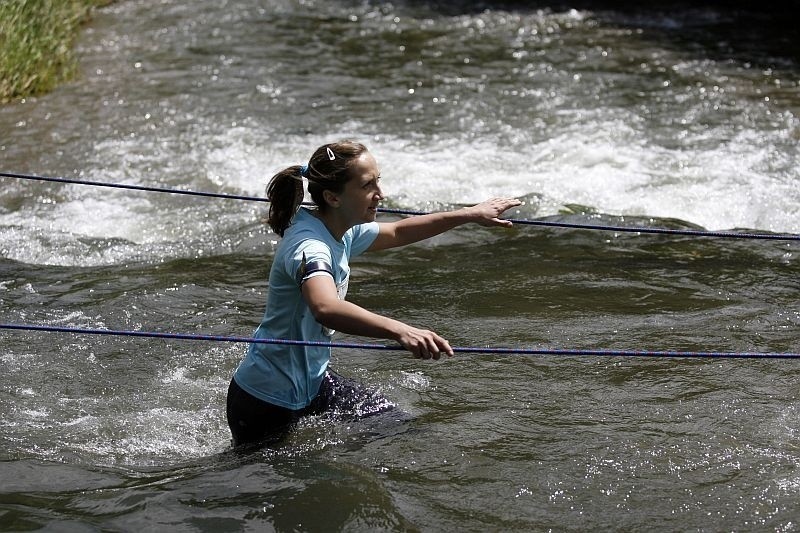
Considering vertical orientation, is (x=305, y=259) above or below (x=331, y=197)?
below

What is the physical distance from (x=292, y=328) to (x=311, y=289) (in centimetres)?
39

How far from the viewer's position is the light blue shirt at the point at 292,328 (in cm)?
406

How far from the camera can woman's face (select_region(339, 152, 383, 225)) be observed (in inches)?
161

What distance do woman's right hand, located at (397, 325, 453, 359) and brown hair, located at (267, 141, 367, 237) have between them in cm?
68

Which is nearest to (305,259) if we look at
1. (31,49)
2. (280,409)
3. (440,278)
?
(280,409)

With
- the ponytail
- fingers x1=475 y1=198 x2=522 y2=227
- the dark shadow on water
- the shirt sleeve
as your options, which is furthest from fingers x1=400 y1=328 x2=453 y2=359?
the dark shadow on water

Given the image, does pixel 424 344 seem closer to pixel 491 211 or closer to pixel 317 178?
pixel 317 178

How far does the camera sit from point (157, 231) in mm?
7793

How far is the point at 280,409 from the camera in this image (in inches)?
169

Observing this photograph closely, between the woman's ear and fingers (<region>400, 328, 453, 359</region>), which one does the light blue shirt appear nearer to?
the woman's ear

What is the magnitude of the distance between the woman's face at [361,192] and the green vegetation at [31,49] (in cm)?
748

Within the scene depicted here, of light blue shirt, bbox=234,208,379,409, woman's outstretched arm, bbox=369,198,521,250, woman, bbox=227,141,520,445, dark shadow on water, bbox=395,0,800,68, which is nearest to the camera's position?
woman, bbox=227,141,520,445

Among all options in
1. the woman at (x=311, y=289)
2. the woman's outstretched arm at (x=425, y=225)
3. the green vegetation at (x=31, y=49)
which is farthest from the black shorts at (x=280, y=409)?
the green vegetation at (x=31, y=49)

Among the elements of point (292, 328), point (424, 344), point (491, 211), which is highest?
point (491, 211)
